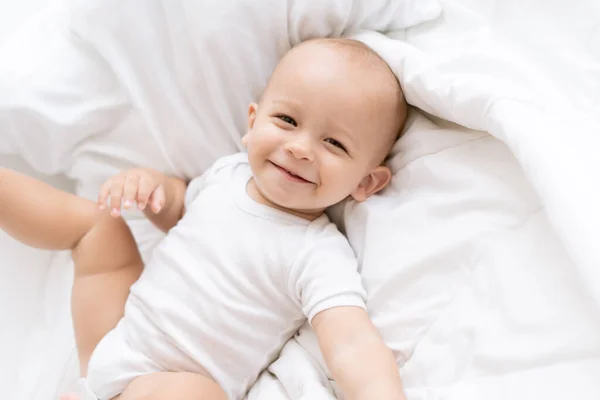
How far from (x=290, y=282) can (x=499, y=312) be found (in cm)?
30

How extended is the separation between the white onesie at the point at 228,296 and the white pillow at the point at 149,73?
0.19 m

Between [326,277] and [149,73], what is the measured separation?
456 millimetres

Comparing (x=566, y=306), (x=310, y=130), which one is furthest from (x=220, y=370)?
(x=566, y=306)

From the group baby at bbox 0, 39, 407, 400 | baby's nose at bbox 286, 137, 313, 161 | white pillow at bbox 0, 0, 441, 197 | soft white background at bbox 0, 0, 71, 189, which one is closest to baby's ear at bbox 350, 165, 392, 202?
baby at bbox 0, 39, 407, 400

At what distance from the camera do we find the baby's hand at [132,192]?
915mm

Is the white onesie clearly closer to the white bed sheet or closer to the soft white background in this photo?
the white bed sheet

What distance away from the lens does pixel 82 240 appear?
0.96 metres

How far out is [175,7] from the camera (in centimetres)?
95

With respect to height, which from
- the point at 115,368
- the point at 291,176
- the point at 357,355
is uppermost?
the point at 291,176

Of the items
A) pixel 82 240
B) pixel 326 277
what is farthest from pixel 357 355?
pixel 82 240

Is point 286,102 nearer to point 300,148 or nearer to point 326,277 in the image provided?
point 300,148

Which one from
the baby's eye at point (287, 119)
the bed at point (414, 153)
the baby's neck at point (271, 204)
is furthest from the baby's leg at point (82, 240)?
the baby's eye at point (287, 119)

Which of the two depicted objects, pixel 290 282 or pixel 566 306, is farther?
pixel 290 282

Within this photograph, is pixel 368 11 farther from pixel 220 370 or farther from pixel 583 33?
pixel 220 370
